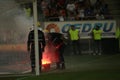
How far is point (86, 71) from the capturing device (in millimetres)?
18031

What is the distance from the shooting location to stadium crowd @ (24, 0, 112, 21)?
2686 centimetres

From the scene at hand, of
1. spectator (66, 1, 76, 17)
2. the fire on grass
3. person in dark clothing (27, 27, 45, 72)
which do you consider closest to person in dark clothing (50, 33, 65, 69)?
the fire on grass

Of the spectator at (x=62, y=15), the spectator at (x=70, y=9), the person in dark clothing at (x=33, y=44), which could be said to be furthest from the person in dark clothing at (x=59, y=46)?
the spectator at (x=70, y=9)

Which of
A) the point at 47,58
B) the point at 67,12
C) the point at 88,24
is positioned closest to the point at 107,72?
the point at 47,58

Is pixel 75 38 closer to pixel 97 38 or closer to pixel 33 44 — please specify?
pixel 97 38

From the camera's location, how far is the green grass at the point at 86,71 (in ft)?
53.5

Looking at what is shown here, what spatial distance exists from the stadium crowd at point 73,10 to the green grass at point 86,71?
15.0 feet

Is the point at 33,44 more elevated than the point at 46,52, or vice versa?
the point at 33,44

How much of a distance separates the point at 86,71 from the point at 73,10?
34.0 feet

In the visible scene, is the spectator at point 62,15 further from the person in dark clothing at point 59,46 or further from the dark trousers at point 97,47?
the person in dark clothing at point 59,46

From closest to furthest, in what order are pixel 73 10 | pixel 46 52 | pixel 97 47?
pixel 46 52, pixel 97 47, pixel 73 10

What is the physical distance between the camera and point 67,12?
2802cm

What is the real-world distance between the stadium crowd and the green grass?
4561 millimetres

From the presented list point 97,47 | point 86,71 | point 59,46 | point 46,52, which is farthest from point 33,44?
point 97,47
